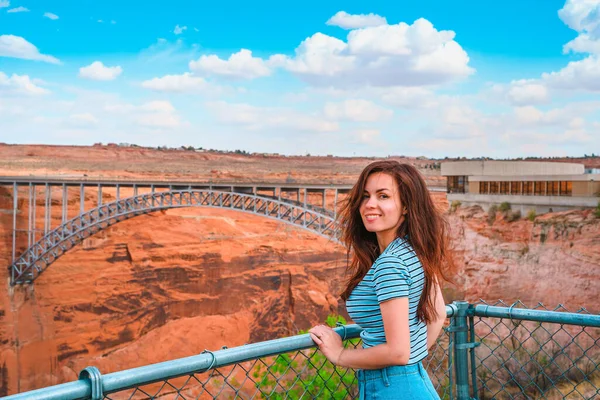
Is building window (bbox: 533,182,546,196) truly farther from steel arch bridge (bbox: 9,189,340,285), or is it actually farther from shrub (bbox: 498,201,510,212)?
steel arch bridge (bbox: 9,189,340,285)

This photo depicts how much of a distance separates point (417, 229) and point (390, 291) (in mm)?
279

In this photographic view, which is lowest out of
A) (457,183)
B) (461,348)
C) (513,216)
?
(513,216)

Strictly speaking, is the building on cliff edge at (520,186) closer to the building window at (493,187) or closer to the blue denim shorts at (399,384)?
the building window at (493,187)

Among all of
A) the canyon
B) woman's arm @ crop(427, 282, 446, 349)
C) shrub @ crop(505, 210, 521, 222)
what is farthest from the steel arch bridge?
woman's arm @ crop(427, 282, 446, 349)

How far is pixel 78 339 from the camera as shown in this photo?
88.0 feet

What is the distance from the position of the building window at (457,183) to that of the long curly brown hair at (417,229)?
20.6 metres

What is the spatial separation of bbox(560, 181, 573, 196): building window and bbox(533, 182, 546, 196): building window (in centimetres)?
53

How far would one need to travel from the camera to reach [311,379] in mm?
7551

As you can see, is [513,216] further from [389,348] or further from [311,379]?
[389,348]

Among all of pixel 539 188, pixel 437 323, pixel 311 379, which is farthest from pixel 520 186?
pixel 437 323

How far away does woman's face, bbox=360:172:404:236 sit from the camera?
6.62 ft

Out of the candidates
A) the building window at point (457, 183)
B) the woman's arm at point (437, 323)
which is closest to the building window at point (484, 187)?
the building window at point (457, 183)

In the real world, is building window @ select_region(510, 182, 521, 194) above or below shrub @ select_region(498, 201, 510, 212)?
above

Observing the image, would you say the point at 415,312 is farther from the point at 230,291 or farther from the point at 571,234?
the point at 230,291
